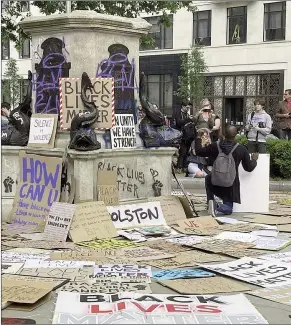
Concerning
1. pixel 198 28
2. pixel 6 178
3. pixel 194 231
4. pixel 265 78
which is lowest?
pixel 194 231

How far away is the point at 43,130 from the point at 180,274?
11.5 ft

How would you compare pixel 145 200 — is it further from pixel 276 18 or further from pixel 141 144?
pixel 276 18

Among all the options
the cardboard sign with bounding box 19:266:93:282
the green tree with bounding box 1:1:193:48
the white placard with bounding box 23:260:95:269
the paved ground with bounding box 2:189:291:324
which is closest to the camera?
the paved ground with bounding box 2:189:291:324

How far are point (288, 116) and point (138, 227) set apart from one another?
7956 mm

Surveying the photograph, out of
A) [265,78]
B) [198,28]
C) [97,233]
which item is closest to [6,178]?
[97,233]

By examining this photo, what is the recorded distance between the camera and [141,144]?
28.9 feet

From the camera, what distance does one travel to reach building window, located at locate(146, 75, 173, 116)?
34562 mm

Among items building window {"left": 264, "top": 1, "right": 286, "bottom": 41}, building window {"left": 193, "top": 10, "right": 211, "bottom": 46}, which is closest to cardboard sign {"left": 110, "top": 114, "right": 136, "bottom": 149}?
building window {"left": 264, "top": 1, "right": 286, "bottom": 41}

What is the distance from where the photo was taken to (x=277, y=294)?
16.8ft

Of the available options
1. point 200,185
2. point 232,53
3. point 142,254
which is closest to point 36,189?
point 142,254

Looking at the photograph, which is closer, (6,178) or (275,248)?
(275,248)

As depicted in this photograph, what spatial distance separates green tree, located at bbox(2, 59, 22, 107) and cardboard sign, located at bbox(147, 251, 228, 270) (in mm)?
26948

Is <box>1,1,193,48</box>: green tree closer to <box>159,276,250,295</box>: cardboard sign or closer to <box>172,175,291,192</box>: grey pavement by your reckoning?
<box>172,175,291,192</box>: grey pavement

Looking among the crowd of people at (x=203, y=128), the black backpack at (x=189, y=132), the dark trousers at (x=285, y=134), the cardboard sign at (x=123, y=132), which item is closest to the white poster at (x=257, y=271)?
the cardboard sign at (x=123, y=132)
